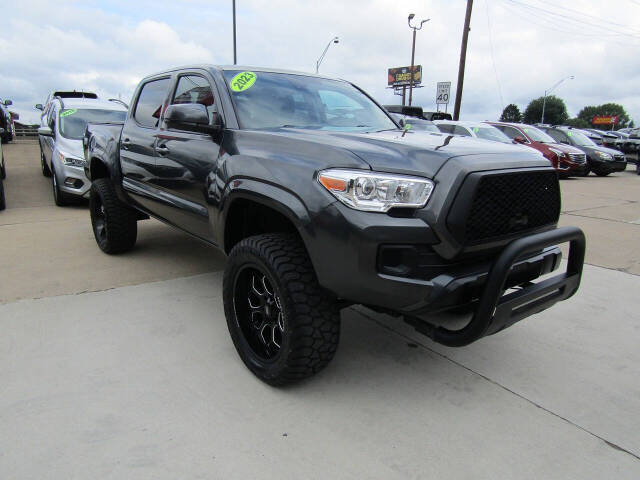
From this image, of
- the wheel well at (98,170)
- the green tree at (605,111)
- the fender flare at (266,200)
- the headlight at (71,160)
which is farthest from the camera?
the green tree at (605,111)

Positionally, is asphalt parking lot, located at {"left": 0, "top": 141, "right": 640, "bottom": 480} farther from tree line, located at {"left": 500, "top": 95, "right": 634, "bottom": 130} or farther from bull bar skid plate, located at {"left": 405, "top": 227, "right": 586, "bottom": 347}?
tree line, located at {"left": 500, "top": 95, "right": 634, "bottom": 130}

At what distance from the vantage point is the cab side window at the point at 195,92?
328 centimetres

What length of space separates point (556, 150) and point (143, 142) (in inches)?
491

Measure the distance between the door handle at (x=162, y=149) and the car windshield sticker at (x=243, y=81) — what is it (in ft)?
2.60

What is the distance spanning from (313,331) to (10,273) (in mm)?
3425

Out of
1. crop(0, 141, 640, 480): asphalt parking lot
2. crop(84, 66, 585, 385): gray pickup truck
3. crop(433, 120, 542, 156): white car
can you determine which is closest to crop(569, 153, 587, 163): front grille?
crop(433, 120, 542, 156): white car

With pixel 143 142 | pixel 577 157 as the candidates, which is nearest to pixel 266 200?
pixel 143 142

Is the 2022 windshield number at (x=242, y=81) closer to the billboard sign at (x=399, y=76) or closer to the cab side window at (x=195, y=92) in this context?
the cab side window at (x=195, y=92)

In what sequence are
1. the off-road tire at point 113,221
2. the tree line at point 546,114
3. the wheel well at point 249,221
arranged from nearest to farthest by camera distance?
the wheel well at point 249,221 → the off-road tire at point 113,221 → the tree line at point 546,114

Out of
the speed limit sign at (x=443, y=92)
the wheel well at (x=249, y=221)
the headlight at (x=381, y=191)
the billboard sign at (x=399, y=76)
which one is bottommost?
the wheel well at (x=249, y=221)

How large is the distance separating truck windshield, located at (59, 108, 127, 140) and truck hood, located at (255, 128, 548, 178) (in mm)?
6886

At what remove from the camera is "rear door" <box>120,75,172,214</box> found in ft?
12.9

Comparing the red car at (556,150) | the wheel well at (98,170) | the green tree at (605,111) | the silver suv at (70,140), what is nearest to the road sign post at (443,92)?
the red car at (556,150)

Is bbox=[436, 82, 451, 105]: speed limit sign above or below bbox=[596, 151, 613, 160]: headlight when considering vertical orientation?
above
